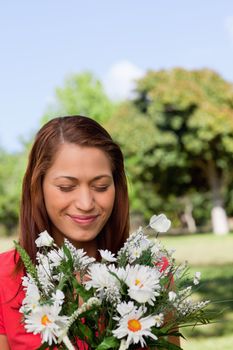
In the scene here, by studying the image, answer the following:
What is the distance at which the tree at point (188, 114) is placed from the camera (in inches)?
1278

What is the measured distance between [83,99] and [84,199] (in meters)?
43.4

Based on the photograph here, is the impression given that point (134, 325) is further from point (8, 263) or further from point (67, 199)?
point (8, 263)

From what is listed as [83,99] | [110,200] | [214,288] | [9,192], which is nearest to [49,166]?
[110,200]

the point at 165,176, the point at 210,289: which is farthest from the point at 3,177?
the point at 210,289

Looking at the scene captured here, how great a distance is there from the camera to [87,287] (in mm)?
1846

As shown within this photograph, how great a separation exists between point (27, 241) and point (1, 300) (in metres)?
0.20

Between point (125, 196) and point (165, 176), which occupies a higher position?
point (165, 176)

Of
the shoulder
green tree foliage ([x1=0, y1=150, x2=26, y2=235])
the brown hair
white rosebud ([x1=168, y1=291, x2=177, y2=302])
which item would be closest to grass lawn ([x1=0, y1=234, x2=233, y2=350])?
white rosebud ([x1=168, y1=291, x2=177, y2=302])

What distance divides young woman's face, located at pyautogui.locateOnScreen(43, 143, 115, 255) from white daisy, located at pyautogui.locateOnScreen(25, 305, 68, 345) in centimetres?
39

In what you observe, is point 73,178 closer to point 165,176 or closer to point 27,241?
point 27,241

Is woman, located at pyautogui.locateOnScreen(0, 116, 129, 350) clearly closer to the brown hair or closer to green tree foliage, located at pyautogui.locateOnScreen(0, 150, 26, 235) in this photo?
the brown hair

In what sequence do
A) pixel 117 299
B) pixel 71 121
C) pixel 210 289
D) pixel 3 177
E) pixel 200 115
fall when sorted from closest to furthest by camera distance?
pixel 117 299 → pixel 71 121 → pixel 210 289 → pixel 200 115 → pixel 3 177

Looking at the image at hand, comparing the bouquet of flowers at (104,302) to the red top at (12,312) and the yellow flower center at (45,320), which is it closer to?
the yellow flower center at (45,320)

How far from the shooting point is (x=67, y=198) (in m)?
2.08
